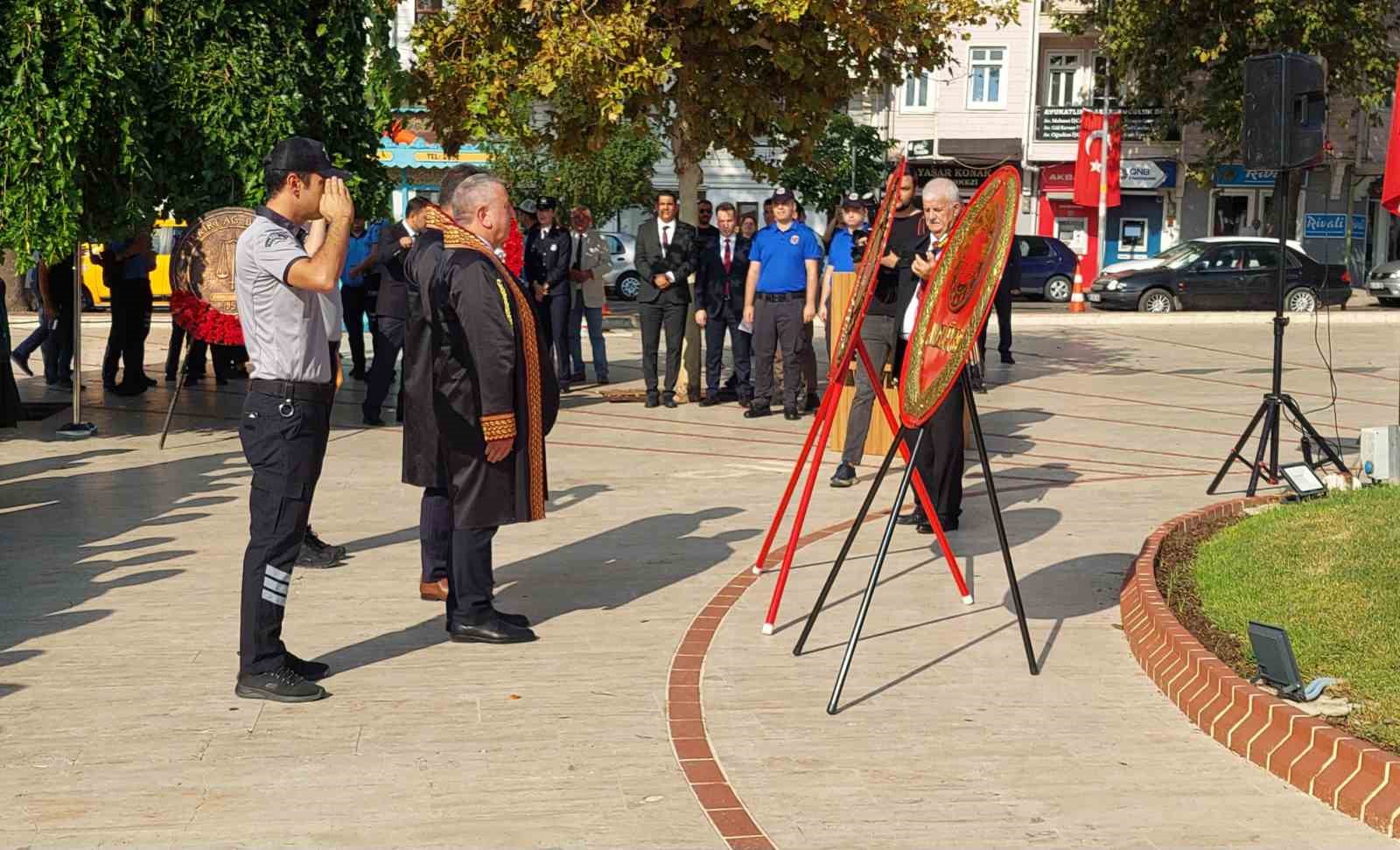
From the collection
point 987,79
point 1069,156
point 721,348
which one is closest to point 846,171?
point 987,79

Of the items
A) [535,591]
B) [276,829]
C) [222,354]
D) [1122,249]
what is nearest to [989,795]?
[276,829]

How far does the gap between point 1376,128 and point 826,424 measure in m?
44.0

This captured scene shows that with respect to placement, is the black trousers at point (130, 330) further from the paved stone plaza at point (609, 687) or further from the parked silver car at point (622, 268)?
the parked silver car at point (622, 268)

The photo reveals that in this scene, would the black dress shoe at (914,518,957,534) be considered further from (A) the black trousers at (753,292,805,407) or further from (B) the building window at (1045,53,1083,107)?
(B) the building window at (1045,53,1083,107)

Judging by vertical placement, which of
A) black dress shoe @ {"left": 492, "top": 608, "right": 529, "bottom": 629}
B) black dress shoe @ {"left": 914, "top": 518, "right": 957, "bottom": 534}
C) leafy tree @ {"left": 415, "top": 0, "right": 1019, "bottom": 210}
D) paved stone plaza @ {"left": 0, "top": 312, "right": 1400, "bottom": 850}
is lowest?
paved stone plaza @ {"left": 0, "top": 312, "right": 1400, "bottom": 850}

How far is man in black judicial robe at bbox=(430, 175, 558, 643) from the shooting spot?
22.8 ft

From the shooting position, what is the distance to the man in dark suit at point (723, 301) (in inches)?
623

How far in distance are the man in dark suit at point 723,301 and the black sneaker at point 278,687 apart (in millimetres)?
9530

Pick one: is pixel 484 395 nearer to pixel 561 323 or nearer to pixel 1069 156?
pixel 561 323

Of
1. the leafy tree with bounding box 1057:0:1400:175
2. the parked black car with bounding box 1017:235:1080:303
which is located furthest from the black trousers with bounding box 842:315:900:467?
the leafy tree with bounding box 1057:0:1400:175

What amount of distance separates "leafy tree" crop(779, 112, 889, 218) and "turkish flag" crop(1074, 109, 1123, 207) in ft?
17.7

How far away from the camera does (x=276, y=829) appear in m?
5.05

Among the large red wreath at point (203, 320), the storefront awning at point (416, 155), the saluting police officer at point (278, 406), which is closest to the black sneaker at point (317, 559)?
the saluting police officer at point (278, 406)

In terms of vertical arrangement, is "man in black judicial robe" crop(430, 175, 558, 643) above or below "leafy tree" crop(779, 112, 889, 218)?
below
